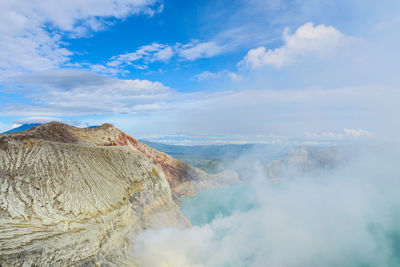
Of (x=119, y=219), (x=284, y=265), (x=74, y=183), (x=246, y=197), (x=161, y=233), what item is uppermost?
(x=74, y=183)

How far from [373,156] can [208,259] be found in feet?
471

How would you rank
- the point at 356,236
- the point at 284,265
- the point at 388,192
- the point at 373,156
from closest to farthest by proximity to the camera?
the point at 284,265, the point at 356,236, the point at 388,192, the point at 373,156

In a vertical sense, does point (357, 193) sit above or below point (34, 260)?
below

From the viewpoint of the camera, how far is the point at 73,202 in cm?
3669

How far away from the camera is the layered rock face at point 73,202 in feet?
91.4

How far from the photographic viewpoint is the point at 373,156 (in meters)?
145

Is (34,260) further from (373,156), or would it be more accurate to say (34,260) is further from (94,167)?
(373,156)

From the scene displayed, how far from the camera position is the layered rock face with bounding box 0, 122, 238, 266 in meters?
27.9

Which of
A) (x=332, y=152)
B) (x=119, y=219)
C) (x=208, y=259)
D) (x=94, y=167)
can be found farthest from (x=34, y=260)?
(x=332, y=152)

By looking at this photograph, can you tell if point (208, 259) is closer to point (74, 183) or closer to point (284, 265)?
point (284, 265)

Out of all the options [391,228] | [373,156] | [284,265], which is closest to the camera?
[284,265]

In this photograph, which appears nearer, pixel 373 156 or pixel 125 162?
pixel 125 162

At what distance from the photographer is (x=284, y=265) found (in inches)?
1877

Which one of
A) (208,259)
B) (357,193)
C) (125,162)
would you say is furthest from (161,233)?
(357,193)
